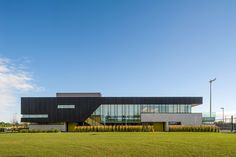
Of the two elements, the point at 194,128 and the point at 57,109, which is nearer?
the point at 194,128

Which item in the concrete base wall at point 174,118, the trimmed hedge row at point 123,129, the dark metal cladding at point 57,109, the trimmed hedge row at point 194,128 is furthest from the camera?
the dark metal cladding at point 57,109

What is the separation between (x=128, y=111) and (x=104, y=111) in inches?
167

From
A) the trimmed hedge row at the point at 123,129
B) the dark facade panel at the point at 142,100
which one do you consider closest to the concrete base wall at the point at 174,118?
the dark facade panel at the point at 142,100

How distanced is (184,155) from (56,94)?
44779 mm

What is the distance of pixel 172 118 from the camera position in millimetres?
45688

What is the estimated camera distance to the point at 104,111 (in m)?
48.9

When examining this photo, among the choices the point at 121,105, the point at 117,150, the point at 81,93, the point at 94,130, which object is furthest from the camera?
the point at 81,93

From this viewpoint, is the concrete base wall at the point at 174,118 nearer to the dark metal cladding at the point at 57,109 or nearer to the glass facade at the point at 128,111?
the glass facade at the point at 128,111

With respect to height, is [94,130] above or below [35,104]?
below

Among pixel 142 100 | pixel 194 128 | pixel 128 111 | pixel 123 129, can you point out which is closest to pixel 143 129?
pixel 123 129

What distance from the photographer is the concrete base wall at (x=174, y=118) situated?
1791 inches

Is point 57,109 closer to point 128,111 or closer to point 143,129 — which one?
point 128,111

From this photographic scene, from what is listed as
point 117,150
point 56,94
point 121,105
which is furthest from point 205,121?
point 117,150

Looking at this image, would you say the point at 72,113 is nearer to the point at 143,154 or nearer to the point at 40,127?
the point at 40,127
